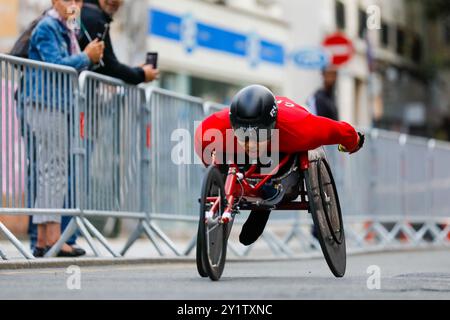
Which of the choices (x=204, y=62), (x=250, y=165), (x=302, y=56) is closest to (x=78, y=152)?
(x=250, y=165)

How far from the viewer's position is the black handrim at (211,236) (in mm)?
8117

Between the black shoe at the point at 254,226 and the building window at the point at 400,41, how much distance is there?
33.6 meters

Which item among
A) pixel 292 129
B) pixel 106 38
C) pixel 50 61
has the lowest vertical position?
pixel 292 129

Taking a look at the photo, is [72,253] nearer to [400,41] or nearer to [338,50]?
[338,50]

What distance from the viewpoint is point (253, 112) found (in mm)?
8539

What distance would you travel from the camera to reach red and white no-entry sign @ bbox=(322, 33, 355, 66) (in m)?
24.6

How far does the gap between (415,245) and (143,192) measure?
7.72 meters

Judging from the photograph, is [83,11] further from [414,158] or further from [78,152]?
[414,158]

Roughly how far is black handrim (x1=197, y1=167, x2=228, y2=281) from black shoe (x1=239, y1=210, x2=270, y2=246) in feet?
3.47

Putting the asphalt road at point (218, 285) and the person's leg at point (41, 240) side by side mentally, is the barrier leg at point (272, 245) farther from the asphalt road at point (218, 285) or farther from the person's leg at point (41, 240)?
the asphalt road at point (218, 285)

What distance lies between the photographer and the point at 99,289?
24.8 feet

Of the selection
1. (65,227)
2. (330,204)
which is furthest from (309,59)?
(330,204)

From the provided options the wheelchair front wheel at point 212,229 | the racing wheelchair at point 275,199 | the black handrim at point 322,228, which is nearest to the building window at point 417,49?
the racing wheelchair at point 275,199

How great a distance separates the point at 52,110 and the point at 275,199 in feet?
9.36
